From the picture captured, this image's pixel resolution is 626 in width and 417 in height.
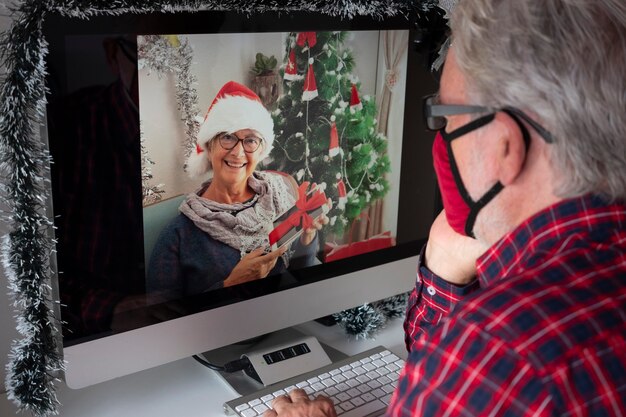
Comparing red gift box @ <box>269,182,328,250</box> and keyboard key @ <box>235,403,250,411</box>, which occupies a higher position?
red gift box @ <box>269,182,328,250</box>

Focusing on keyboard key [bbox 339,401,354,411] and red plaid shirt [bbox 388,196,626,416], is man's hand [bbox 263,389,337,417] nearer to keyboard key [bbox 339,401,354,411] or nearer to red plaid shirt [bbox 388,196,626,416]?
keyboard key [bbox 339,401,354,411]

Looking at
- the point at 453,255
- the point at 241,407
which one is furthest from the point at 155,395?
the point at 453,255

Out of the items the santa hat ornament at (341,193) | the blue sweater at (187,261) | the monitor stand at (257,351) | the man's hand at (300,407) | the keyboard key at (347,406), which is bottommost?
the monitor stand at (257,351)

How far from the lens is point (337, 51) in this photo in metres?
1.17

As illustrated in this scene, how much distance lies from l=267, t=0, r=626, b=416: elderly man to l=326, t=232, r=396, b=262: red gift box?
38 cm

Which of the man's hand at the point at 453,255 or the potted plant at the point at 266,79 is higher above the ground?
the potted plant at the point at 266,79

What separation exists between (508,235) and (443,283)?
30 centimetres

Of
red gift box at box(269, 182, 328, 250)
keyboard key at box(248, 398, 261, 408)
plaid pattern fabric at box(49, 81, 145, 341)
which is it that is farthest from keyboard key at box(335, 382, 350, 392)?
plaid pattern fabric at box(49, 81, 145, 341)

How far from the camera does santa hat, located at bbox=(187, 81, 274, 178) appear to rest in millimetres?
1064

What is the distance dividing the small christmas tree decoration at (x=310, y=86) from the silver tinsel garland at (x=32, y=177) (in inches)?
3.9

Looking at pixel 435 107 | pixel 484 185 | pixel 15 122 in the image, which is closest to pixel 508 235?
pixel 484 185

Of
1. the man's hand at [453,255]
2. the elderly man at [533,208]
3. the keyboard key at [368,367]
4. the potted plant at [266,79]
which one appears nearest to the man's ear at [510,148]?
the elderly man at [533,208]

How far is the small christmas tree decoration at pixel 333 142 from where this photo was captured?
3.96ft

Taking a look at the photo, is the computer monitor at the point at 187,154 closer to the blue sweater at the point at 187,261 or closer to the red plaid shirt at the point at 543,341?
the blue sweater at the point at 187,261
